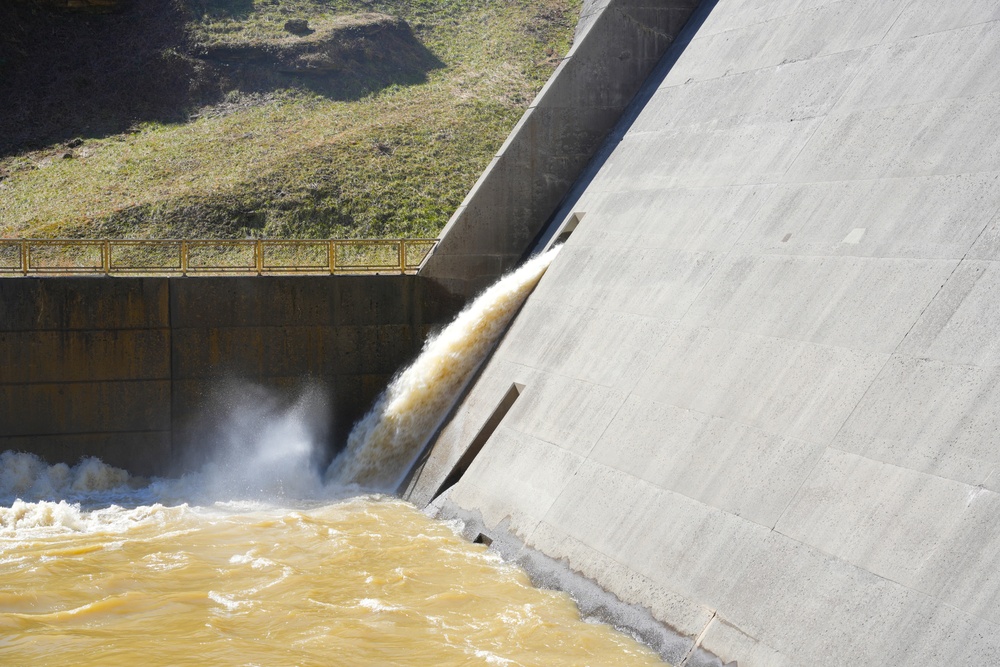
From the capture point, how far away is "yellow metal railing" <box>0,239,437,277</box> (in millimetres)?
17156

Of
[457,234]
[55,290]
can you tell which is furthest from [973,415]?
[55,290]

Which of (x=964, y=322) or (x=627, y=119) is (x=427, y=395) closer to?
(x=627, y=119)

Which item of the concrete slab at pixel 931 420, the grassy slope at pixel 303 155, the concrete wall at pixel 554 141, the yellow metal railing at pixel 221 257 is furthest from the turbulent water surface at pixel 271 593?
the grassy slope at pixel 303 155

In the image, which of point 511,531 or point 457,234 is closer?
point 511,531

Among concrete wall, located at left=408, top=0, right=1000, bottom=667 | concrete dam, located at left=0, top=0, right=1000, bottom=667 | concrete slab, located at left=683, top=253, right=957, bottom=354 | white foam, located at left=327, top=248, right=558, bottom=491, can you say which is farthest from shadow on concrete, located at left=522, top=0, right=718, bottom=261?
concrete slab, located at left=683, top=253, right=957, bottom=354

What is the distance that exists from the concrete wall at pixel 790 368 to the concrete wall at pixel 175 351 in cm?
290

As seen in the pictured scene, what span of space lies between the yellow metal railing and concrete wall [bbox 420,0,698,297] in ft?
2.74

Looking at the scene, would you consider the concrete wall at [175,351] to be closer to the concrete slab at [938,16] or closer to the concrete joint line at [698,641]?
the concrete slab at [938,16]

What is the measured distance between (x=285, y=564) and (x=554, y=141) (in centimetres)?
938

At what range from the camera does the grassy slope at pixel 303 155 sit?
2716cm

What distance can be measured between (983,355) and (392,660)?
214 inches

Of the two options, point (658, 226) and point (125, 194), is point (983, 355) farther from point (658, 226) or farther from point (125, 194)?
point (125, 194)

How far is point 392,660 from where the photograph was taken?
9.03 m

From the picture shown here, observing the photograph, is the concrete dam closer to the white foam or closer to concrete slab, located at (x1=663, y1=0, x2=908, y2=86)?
concrete slab, located at (x1=663, y1=0, x2=908, y2=86)
